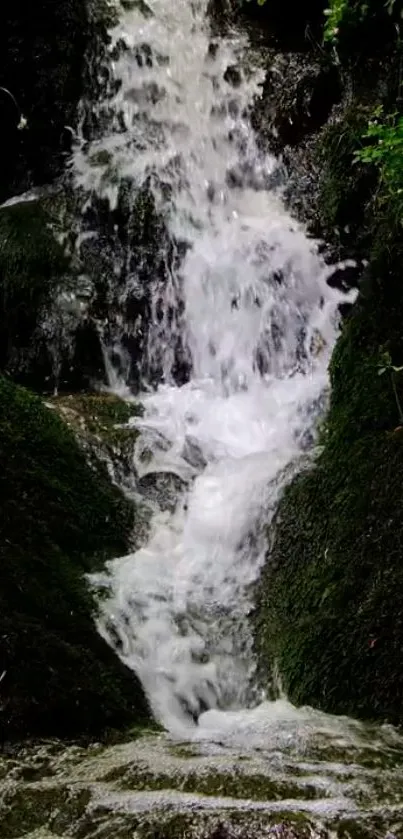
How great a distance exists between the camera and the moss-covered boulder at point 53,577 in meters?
3.12

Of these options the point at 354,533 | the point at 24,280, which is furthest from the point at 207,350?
the point at 354,533

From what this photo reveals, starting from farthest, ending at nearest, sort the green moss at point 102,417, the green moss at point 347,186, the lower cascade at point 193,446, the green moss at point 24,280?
the green moss at point 24,280, the green moss at point 347,186, the green moss at point 102,417, the lower cascade at point 193,446

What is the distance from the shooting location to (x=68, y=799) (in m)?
2.48

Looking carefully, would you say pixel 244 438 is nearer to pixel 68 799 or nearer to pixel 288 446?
pixel 288 446

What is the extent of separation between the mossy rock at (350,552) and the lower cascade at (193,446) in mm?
105

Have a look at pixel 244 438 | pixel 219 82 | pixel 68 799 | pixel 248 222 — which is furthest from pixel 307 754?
pixel 219 82

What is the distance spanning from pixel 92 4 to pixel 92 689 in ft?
26.7

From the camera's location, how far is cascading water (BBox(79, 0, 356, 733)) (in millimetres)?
3961

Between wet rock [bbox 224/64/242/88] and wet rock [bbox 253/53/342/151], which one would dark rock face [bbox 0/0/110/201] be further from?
wet rock [bbox 253/53/342/151]

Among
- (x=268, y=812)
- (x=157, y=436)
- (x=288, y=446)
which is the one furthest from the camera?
(x=157, y=436)

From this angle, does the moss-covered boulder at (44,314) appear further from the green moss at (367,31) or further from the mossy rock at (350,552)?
the green moss at (367,31)

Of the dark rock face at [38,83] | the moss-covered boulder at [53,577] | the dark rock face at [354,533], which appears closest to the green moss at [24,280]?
the dark rock face at [38,83]

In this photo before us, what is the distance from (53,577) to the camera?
3758mm

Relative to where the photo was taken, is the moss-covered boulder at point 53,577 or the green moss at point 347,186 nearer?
the moss-covered boulder at point 53,577
